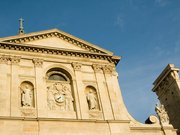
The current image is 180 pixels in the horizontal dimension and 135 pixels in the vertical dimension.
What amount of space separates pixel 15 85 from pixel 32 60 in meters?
2.32

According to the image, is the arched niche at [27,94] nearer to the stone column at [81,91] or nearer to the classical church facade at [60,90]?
the classical church facade at [60,90]

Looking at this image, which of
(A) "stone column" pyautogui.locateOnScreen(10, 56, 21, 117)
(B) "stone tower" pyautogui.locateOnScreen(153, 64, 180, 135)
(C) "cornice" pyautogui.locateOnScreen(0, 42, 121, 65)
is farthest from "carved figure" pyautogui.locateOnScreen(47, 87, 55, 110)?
(B) "stone tower" pyautogui.locateOnScreen(153, 64, 180, 135)

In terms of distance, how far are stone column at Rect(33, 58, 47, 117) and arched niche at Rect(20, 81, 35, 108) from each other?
1.00ft

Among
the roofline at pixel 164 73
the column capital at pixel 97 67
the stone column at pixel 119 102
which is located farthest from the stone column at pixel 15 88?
the roofline at pixel 164 73

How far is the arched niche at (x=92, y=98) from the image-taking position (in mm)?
19795

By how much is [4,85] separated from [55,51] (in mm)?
4548

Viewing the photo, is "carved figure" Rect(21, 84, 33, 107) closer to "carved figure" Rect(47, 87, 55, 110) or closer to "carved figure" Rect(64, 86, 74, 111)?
"carved figure" Rect(47, 87, 55, 110)

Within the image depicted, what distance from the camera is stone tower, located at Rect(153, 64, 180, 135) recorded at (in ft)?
80.6

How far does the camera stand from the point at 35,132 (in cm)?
1700

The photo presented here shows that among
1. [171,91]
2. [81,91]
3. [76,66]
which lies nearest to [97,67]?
[76,66]

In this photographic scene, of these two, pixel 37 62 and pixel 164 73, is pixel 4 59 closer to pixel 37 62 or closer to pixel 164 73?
pixel 37 62

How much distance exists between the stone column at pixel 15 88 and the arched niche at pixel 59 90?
1.96 m

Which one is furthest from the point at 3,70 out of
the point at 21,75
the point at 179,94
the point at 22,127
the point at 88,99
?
the point at 179,94

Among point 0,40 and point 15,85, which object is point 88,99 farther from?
point 0,40
